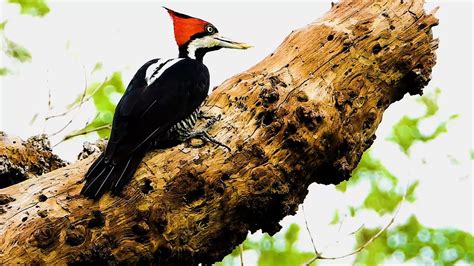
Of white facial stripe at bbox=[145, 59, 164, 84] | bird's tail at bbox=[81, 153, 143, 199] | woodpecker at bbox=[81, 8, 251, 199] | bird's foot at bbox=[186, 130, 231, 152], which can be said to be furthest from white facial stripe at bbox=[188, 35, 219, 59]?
bird's tail at bbox=[81, 153, 143, 199]

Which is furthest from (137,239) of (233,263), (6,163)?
(233,263)

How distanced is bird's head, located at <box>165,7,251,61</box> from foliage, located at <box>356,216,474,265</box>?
2667 mm

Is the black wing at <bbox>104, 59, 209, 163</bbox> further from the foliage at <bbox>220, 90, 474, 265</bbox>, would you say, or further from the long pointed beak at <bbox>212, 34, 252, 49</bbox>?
the foliage at <bbox>220, 90, 474, 265</bbox>

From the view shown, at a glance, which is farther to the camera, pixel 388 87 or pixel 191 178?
pixel 388 87

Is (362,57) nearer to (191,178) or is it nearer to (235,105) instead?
(235,105)

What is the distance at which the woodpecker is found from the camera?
3.08 meters

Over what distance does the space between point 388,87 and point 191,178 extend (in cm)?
105

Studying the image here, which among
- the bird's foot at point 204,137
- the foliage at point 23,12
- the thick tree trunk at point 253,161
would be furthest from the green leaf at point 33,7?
the bird's foot at point 204,137

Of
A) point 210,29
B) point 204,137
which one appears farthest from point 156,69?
point 210,29

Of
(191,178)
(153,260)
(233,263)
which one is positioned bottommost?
(233,263)

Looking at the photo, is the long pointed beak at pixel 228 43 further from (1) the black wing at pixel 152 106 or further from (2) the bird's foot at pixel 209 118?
(2) the bird's foot at pixel 209 118

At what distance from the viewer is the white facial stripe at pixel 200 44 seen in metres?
3.86

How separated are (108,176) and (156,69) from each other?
1.95 ft

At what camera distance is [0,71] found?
6.02 m
